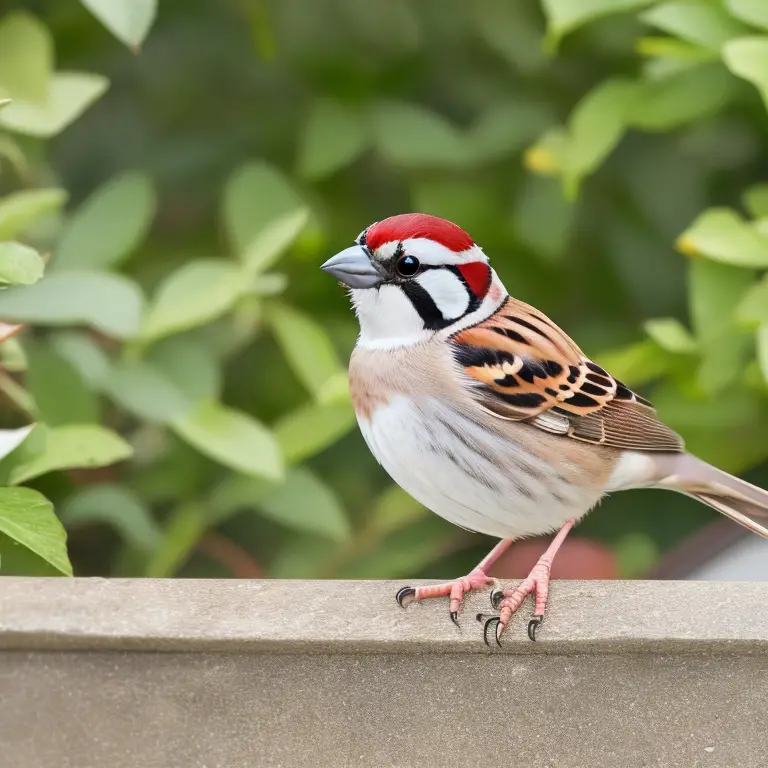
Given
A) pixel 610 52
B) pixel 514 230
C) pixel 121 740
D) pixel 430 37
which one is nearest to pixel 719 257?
pixel 514 230

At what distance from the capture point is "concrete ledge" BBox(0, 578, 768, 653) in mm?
828

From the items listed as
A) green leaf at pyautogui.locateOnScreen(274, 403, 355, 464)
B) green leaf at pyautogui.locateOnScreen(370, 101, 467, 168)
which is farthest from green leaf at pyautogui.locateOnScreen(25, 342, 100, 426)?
green leaf at pyautogui.locateOnScreen(370, 101, 467, 168)

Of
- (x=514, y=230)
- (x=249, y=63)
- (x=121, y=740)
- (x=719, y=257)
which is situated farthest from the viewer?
(x=249, y=63)

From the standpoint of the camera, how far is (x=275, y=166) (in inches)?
62.1

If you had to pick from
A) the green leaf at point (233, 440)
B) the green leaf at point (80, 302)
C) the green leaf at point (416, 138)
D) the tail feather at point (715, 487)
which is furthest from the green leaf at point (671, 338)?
the green leaf at point (80, 302)

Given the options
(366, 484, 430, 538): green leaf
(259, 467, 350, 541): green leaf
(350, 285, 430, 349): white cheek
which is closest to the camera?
(350, 285, 430, 349): white cheek

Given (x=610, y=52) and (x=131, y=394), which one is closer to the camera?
(x=131, y=394)

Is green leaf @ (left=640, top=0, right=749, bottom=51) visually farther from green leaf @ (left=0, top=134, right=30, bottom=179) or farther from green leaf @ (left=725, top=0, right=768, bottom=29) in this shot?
green leaf @ (left=0, top=134, right=30, bottom=179)

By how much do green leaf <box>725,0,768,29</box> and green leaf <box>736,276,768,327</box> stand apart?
275mm

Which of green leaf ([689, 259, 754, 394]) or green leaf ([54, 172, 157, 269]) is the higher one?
green leaf ([54, 172, 157, 269])

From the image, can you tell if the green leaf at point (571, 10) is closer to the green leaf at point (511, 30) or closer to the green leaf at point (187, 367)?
the green leaf at point (511, 30)

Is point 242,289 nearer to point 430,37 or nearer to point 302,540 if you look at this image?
point 302,540

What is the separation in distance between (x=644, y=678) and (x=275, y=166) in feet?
3.15

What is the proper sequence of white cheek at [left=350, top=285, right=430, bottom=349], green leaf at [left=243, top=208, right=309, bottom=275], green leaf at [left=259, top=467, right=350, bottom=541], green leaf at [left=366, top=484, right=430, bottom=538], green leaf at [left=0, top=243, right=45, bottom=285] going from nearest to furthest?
green leaf at [left=0, top=243, right=45, bottom=285] → white cheek at [left=350, top=285, right=430, bottom=349] → green leaf at [left=243, top=208, right=309, bottom=275] → green leaf at [left=259, top=467, right=350, bottom=541] → green leaf at [left=366, top=484, right=430, bottom=538]
